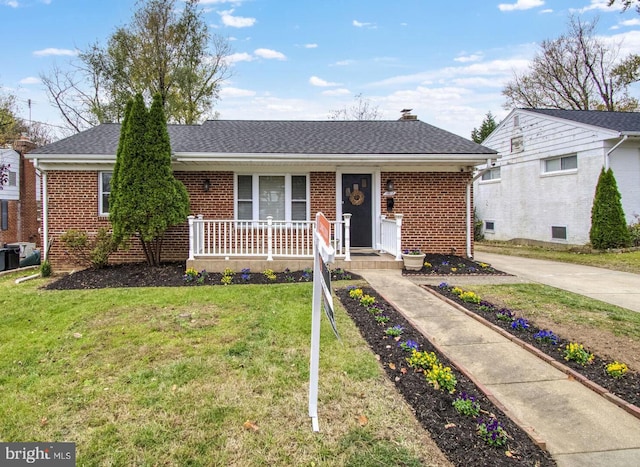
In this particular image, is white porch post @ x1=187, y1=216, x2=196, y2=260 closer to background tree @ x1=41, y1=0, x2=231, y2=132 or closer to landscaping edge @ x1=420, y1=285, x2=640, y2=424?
landscaping edge @ x1=420, y1=285, x2=640, y2=424

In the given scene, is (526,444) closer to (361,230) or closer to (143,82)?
(361,230)

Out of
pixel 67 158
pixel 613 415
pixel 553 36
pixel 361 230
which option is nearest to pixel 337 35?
pixel 361 230

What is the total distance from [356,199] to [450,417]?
25.8 ft

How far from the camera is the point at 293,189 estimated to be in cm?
1046

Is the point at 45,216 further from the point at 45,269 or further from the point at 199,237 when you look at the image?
the point at 199,237

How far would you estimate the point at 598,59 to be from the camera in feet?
87.7

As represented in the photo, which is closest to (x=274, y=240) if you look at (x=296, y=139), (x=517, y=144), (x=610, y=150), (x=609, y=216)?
(x=296, y=139)

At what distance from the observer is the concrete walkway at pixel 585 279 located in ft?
22.6

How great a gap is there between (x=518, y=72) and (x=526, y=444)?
3293 centimetres

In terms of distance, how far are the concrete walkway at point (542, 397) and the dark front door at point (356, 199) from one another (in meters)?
5.34

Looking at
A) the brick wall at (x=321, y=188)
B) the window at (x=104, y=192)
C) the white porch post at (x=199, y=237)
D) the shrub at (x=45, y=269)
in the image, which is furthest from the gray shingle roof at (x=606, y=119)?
the shrub at (x=45, y=269)

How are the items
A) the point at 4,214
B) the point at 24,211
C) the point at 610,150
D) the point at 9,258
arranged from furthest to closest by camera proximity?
the point at 24,211 < the point at 4,214 < the point at 9,258 < the point at 610,150

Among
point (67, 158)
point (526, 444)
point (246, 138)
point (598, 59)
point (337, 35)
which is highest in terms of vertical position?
point (598, 59)

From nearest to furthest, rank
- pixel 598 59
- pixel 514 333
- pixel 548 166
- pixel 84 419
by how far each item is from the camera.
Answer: pixel 84 419 < pixel 514 333 < pixel 548 166 < pixel 598 59
